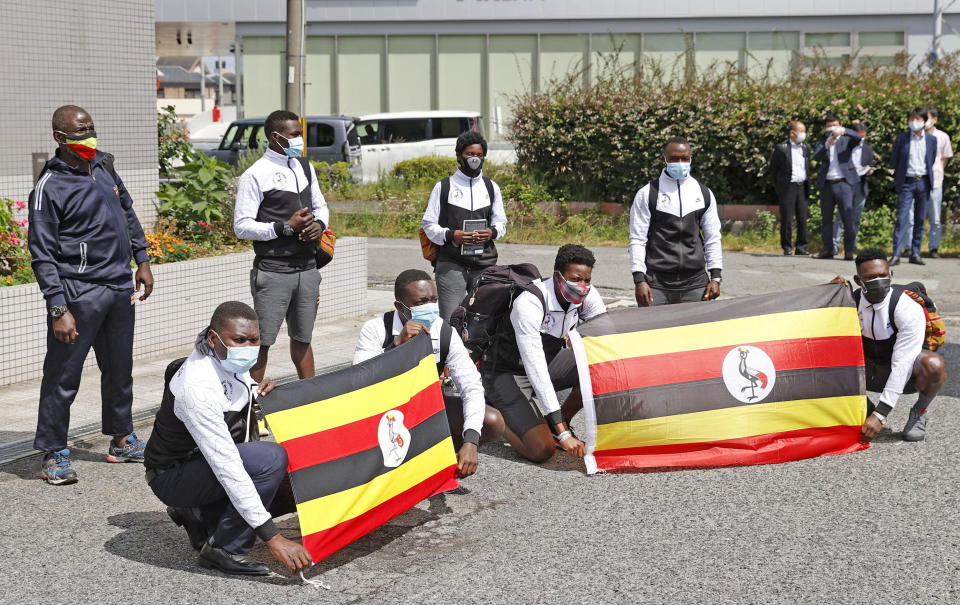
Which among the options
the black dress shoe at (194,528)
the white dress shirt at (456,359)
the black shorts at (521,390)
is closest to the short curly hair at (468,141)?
the black shorts at (521,390)

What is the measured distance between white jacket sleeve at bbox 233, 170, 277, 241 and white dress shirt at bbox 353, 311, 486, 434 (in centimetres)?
146

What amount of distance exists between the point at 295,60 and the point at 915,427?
692cm

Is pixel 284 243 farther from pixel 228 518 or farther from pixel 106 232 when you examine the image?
pixel 228 518

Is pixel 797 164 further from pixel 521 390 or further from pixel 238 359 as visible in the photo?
pixel 238 359

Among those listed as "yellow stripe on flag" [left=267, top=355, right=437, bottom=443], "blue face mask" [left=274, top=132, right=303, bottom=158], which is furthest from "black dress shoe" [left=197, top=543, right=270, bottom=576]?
"blue face mask" [left=274, top=132, right=303, bottom=158]

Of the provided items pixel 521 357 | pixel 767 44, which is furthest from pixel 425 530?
pixel 767 44

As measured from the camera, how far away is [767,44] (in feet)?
111

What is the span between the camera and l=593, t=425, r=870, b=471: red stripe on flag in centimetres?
711

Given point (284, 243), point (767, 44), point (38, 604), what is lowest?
point (38, 604)

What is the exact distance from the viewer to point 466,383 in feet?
21.9

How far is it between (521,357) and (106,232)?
2461 millimetres

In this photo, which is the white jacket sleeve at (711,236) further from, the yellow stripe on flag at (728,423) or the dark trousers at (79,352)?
the dark trousers at (79,352)

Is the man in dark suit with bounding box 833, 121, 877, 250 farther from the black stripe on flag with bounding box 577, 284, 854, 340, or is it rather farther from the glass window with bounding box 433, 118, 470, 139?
the glass window with bounding box 433, 118, 470, 139

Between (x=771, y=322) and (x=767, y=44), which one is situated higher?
(x=767, y=44)
